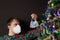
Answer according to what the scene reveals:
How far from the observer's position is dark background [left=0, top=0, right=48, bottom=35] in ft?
10.8

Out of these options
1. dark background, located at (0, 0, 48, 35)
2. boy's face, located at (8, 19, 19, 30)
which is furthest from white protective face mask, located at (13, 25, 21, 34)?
dark background, located at (0, 0, 48, 35)

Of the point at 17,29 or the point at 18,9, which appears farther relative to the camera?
the point at 18,9

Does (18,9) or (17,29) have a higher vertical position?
(18,9)

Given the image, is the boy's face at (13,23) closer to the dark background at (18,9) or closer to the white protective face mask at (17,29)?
the white protective face mask at (17,29)

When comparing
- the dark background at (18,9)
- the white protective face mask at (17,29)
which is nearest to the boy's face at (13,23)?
the white protective face mask at (17,29)

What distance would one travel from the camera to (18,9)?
3.32 m

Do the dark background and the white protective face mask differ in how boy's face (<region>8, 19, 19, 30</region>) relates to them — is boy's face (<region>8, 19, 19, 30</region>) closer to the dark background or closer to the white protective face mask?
the white protective face mask

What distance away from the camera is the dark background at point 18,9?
3.30 meters

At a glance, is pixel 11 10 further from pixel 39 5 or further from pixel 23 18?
pixel 39 5

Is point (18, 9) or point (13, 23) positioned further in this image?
point (18, 9)

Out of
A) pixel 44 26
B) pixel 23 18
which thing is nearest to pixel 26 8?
pixel 23 18

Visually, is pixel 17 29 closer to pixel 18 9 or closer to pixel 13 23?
pixel 13 23

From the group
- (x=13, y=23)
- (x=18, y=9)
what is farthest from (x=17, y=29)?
(x=18, y=9)

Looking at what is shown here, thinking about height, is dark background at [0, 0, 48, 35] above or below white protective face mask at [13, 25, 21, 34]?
above
